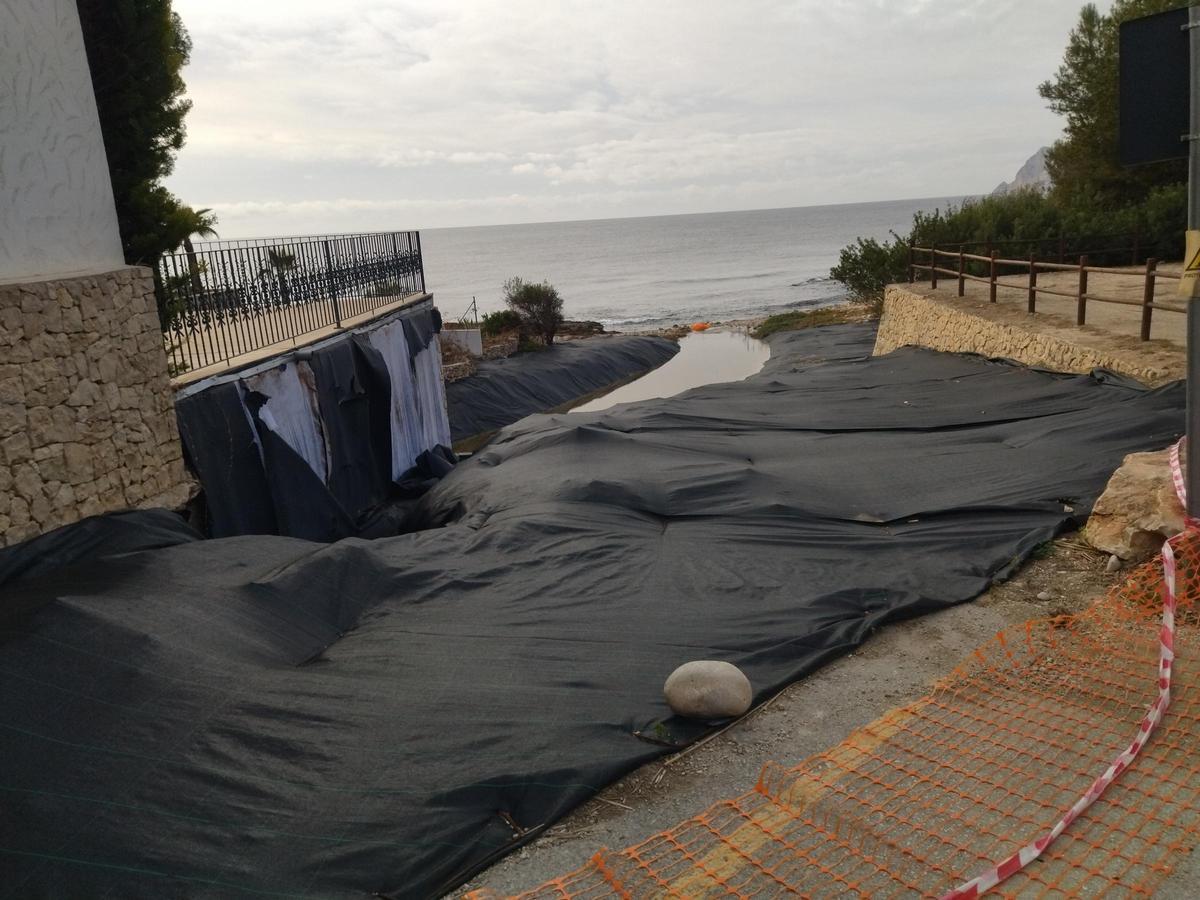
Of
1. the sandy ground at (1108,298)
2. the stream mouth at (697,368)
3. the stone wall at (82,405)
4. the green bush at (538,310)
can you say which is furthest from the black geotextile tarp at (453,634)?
the green bush at (538,310)

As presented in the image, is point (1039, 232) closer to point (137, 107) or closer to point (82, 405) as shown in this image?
point (137, 107)

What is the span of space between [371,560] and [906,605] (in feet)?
11.8

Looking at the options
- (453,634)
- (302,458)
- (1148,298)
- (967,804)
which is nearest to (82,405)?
(302,458)

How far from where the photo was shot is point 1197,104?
429 cm

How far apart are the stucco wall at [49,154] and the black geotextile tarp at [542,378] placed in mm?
14895

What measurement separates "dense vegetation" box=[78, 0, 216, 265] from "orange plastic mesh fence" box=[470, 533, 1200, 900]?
8245 mm

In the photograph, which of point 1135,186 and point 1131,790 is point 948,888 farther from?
point 1135,186

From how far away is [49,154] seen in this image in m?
7.15

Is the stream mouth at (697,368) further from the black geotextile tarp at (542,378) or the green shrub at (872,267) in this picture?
the green shrub at (872,267)

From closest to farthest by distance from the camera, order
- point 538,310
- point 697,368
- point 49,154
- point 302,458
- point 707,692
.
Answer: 1. point 707,692
2. point 49,154
3. point 302,458
4. point 538,310
5. point 697,368

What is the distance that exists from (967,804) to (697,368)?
31.6 meters

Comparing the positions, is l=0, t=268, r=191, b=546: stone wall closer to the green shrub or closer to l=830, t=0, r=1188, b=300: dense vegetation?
l=830, t=0, r=1188, b=300: dense vegetation

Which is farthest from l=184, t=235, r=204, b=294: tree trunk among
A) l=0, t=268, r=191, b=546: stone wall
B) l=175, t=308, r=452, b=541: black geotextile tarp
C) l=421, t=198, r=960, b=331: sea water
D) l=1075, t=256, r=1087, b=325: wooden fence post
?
l=421, t=198, r=960, b=331: sea water

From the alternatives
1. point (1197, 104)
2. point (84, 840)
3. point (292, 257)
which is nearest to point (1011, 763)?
point (1197, 104)
